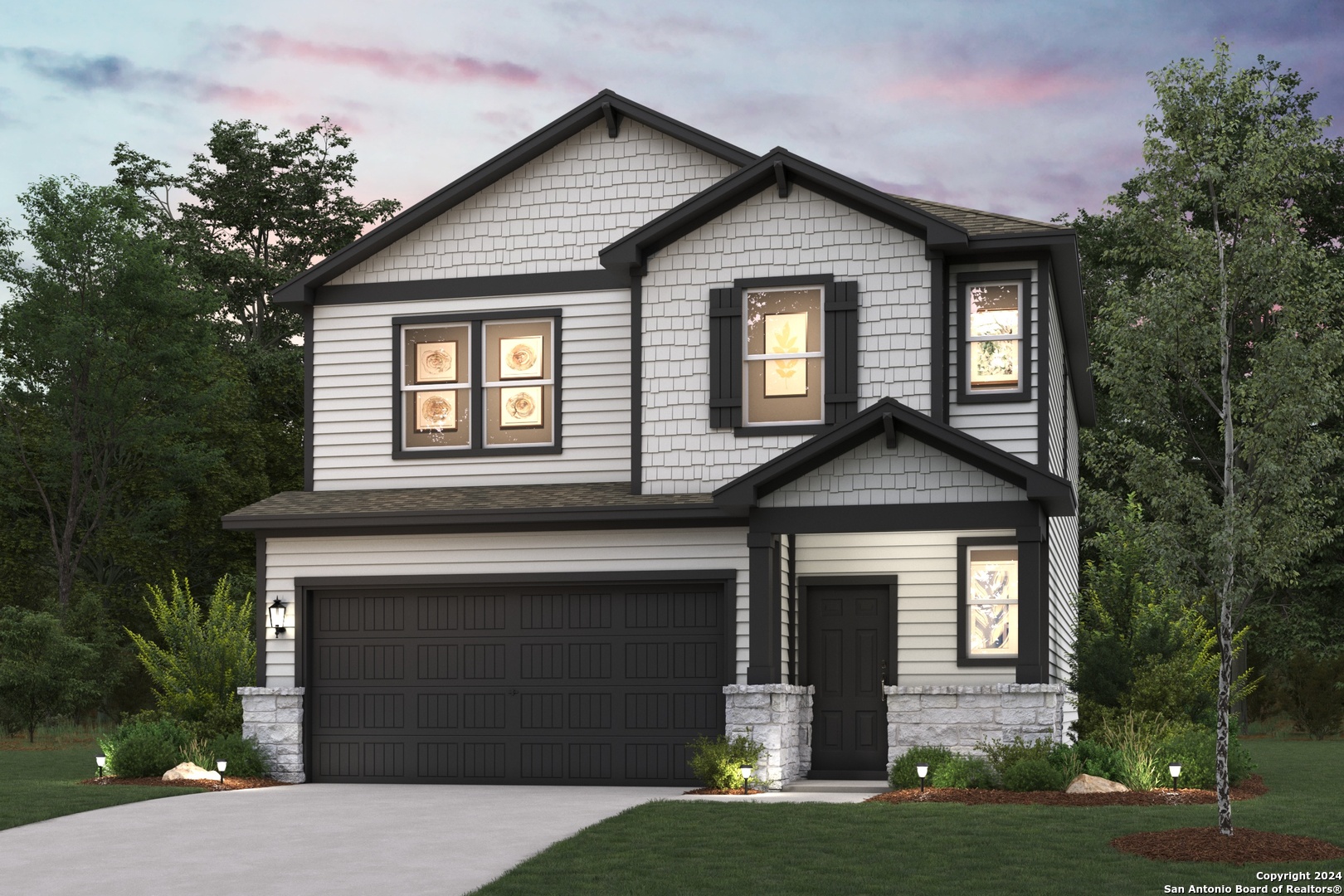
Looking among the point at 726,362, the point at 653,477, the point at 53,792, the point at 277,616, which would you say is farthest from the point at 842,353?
the point at 53,792

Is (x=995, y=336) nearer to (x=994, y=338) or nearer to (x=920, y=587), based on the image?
(x=994, y=338)

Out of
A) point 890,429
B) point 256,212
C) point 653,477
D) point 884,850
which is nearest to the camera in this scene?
point 884,850

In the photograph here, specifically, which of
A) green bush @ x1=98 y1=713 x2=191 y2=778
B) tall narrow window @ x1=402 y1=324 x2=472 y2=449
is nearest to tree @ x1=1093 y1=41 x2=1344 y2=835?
tall narrow window @ x1=402 y1=324 x2=472 y2=449

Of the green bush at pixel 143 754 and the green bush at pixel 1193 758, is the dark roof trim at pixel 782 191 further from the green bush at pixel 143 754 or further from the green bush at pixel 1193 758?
the green bush at pixel 143 754

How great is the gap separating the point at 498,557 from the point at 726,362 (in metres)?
3.83

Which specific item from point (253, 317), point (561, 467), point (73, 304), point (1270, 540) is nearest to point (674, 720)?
point (561, 467)

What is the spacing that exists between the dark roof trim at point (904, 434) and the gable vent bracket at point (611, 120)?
232 inches

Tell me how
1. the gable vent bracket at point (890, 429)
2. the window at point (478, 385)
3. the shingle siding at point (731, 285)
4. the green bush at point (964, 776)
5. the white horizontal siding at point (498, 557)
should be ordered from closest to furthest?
the green bush at point (964, 776) → the gable vent bracket at point (890, 429) → the white horizontal siding at point (498, 557) → the shingle siding at point (731, 285) → the window at point (478, 385)

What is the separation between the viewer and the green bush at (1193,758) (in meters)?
16.1

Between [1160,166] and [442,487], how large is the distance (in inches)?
424

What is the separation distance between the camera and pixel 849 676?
1891 cm

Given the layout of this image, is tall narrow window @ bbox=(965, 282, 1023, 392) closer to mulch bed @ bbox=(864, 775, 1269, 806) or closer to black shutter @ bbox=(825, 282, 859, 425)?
black shutter @ bbox=(825, 282, 859, 425)

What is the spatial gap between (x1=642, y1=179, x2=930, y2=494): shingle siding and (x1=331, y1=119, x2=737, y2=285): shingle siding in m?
1.36

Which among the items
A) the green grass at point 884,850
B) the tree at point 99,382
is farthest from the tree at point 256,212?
the green grass at point 884,850
